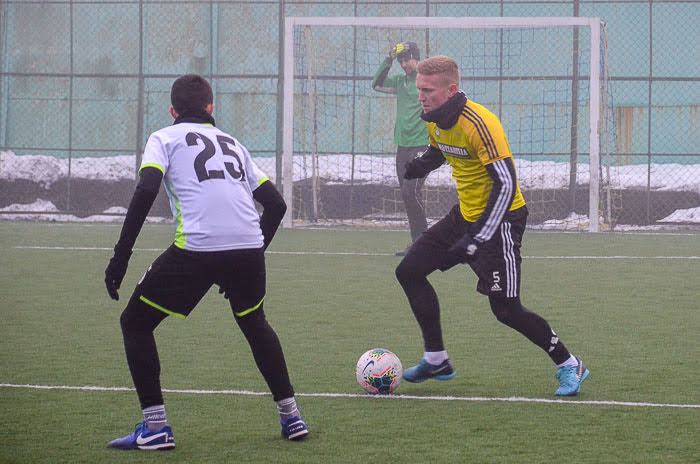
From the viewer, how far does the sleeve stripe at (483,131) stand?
525 centimetres

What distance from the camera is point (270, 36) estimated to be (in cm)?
1952

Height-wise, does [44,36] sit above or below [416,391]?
above

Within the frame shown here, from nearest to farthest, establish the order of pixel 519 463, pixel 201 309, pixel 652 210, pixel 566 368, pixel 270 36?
pixel 519 463 < pixel 566 368 < pixel 201 309 < pixel 652 210 < pixel 270 36

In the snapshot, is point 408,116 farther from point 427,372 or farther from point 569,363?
point 569,363

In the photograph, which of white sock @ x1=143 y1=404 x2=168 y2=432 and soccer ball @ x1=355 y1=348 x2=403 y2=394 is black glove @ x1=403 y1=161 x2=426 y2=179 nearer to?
soccer ball @ x1=355 y1=348 x2=403 y2=394

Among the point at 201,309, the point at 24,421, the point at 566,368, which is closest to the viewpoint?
the point at 24,421

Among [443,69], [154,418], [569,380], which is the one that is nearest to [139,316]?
[154,418]

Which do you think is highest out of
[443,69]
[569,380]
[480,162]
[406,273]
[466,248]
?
[443,69]

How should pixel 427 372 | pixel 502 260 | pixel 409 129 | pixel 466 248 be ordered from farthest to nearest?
pixel 409 129
pixel 427 372
pixel 502 260
pixel 466 248

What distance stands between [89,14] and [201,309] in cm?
1307

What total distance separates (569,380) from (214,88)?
1495 centimetres

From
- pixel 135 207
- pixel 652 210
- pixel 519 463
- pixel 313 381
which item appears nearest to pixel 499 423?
pixel 519 463

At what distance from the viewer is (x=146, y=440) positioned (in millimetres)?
4348

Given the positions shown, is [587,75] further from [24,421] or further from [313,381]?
[24,421]
